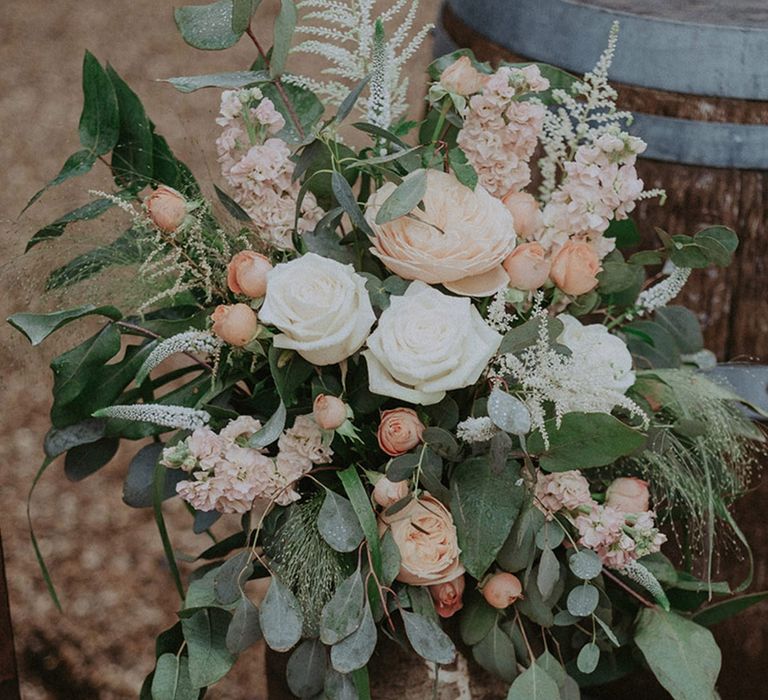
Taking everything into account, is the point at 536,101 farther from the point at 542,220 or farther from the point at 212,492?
the point at 212,492

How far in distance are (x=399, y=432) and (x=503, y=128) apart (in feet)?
0.84

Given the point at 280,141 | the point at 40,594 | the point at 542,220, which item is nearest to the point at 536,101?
the point at 542,220

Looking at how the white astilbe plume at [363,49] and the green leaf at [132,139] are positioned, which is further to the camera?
the green leaf at [132,139]

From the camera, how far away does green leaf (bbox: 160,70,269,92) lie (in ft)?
2.87

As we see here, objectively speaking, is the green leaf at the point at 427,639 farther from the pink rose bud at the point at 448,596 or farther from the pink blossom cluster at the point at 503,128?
the pink blossom cluster at the point at 503,128

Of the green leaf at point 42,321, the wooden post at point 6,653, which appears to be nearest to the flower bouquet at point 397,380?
the green leaf at point 42,321

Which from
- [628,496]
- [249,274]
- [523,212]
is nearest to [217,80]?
[249,274]

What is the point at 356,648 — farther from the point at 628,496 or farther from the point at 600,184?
the point at 600,184

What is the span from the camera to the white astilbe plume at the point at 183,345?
2.86 ft

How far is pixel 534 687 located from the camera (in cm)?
89

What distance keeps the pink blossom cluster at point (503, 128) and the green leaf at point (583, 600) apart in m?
0.32

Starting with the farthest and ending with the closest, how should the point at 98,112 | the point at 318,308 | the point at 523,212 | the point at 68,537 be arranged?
the point at 68,537, the point at 98,112, the point at 523,212, the point at 318,308

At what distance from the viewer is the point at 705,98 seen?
108cm

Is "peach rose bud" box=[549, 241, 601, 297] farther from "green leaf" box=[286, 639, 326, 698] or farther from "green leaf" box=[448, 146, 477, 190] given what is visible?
"green leaf" box=[286, 639, 326, 698]
